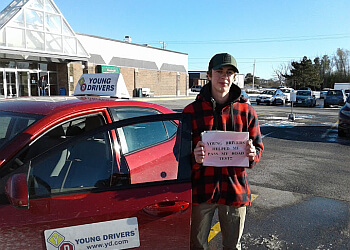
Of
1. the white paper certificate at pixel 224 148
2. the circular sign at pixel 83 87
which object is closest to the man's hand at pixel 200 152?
the white paper certificate at pixel 224 148

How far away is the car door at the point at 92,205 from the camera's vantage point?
168cm


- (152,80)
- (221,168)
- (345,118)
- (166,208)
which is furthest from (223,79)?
(152,80)

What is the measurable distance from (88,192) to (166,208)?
0.50 meters

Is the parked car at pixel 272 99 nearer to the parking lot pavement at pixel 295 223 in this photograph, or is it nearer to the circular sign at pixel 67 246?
the parking lot pavement at pixel 295 223

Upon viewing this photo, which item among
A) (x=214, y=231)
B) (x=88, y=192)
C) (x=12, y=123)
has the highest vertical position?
(x=12, y=123)

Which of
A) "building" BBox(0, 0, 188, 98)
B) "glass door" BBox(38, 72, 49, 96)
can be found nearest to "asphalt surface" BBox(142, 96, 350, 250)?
"building" BBox(0, 0, 188, 98)

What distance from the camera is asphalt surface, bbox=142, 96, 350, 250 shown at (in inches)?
125

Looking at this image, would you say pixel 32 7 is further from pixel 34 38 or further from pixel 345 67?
Result: pixel 345 67

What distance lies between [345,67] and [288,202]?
8860 centimetres

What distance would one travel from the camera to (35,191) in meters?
1.75

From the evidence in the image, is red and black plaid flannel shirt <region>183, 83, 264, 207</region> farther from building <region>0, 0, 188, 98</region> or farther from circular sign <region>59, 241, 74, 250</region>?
building <region>0, 0, 188, 98</region>

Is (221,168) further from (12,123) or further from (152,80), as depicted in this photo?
(152,80)

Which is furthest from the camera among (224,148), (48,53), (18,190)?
(48,53)

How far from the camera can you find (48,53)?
19.4 meters
